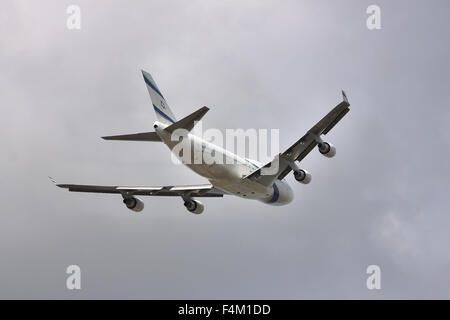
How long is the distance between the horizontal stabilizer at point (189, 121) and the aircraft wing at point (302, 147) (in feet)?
18.9

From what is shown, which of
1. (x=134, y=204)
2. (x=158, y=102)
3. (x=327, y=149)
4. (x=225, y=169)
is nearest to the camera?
(x=327, y=149)

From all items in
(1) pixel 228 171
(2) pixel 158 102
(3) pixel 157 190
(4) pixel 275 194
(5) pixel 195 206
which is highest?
(2) pixel 158 102

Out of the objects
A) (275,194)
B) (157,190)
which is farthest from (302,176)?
(157,190)

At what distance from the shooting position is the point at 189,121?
38.5 metres

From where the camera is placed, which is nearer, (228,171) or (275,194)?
(228,171)

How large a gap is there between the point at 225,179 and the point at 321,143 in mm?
6104

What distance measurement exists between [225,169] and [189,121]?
5.19 m

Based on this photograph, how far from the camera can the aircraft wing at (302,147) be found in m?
39.2

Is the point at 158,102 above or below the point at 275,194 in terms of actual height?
above

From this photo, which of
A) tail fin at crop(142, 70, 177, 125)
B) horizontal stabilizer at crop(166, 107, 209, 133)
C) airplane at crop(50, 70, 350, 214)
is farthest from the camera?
tail fin at crop(142, 70, 177, 125)

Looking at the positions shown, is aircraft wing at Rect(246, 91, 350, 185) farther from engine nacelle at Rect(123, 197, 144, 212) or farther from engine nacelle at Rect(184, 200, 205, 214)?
engine nacelle at Rect(123, 197, 144, 212)

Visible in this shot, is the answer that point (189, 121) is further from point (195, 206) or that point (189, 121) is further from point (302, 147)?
point (195, 206)

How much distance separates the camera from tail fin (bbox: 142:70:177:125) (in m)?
42.7

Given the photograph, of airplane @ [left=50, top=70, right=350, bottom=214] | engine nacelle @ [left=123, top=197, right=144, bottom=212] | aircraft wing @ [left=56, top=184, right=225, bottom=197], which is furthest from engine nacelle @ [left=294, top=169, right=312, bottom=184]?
engine nacelle @ [left=123, top=197, right=144, bottom=212]
